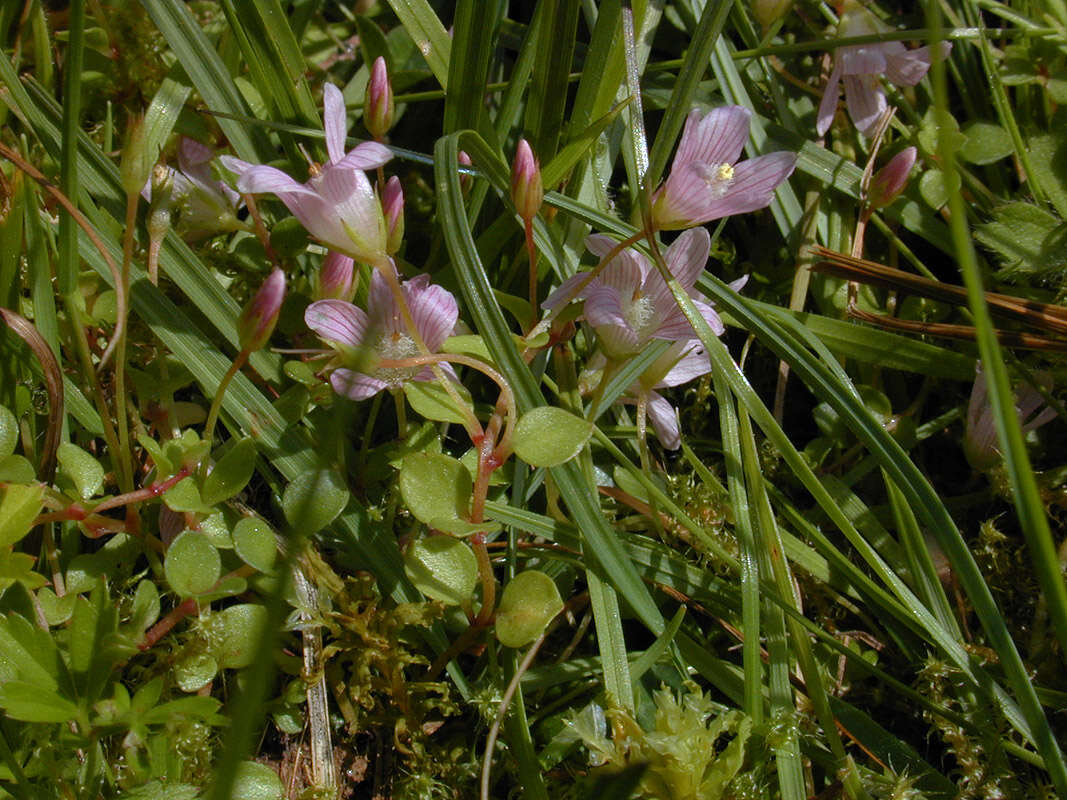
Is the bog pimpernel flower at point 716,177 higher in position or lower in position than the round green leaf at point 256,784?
higher

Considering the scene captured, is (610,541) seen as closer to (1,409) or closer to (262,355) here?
(262,355)

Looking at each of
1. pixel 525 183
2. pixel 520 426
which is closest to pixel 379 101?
pixel 525 183

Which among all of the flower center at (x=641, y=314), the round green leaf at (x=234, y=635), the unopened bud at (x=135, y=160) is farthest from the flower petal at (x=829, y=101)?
the round green leaf at (x=234, y=635)

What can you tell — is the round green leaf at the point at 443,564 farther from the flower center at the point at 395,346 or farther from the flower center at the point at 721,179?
the flower center at the point at 721,179

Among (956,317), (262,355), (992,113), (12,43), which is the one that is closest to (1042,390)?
(956,317)

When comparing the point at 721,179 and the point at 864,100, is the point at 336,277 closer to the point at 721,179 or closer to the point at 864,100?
the point at 721,179

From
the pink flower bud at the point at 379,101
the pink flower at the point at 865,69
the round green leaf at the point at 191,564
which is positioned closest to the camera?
the round green leaf at the point at 191,564
